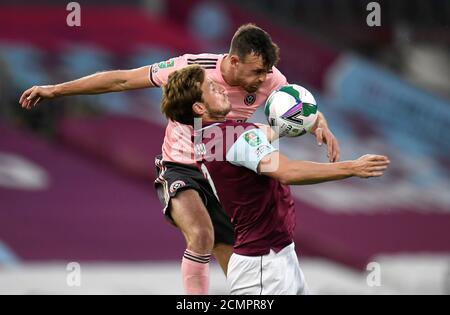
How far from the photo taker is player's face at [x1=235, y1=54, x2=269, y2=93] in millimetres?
7852

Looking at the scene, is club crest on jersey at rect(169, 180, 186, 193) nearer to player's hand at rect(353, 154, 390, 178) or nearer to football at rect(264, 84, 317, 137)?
football at rect(264, 84, 317, 137)

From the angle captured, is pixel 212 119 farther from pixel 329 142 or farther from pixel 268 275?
pixel 268 275

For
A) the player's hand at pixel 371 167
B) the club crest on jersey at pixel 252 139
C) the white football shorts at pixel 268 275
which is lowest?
the white football shorts at pixel 268 275

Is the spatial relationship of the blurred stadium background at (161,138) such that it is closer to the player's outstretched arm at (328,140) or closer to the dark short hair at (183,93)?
the player's outstretched arm at (328,140)

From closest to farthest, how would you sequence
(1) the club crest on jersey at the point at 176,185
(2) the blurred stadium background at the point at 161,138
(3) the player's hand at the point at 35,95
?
(3) the player's hand at the point at 35,95
(1) the club crest on jersey at the point at 176,185
(2) the blurred stadium background at the point at 161,138

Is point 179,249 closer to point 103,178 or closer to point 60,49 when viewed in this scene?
point 103,178

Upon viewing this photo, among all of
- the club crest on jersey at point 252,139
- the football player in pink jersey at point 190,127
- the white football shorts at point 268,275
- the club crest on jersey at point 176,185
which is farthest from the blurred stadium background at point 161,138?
the club crest on jersey at point 252,139

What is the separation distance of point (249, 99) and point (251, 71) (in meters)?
0.47

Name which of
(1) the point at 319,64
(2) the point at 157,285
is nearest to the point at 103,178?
(2) the point at 157,285

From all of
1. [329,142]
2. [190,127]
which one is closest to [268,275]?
[329,142]

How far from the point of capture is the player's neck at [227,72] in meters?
8.09

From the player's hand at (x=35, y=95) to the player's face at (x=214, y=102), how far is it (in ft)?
4.75

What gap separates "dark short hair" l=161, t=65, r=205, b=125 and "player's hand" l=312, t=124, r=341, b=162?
0.87m

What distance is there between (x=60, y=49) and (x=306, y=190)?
154 inches
